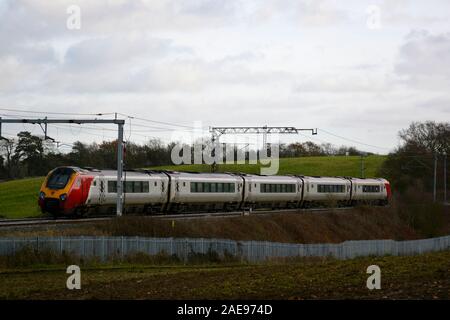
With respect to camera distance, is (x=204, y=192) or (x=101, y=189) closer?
(x=101, y=189)

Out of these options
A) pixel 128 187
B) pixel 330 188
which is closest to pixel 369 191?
pixel 330 188

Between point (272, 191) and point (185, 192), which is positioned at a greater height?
point (185, 192)

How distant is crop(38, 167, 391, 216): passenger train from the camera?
1638 inches

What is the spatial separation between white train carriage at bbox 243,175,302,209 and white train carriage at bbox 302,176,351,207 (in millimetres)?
1425

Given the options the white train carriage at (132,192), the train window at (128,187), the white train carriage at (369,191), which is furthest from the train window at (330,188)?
the train window at (128,187)

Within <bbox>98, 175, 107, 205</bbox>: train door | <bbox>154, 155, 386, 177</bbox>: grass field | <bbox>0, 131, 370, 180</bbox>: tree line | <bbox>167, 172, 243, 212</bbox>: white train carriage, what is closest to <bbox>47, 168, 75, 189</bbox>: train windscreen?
<bbox>98, 175, 107, 205</bbox>: train door

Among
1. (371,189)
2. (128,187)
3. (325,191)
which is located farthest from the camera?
(371,189)

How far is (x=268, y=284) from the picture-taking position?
18.4m

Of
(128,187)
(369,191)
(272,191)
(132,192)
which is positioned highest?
(128,187)

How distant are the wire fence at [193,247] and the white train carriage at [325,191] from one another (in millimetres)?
23059

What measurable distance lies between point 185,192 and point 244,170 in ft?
202

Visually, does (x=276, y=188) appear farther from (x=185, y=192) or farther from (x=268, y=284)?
(x=268, y=284)

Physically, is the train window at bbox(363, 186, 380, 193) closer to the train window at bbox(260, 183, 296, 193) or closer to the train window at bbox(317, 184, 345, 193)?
the train window at bbox(317, 184, 345, 193)
